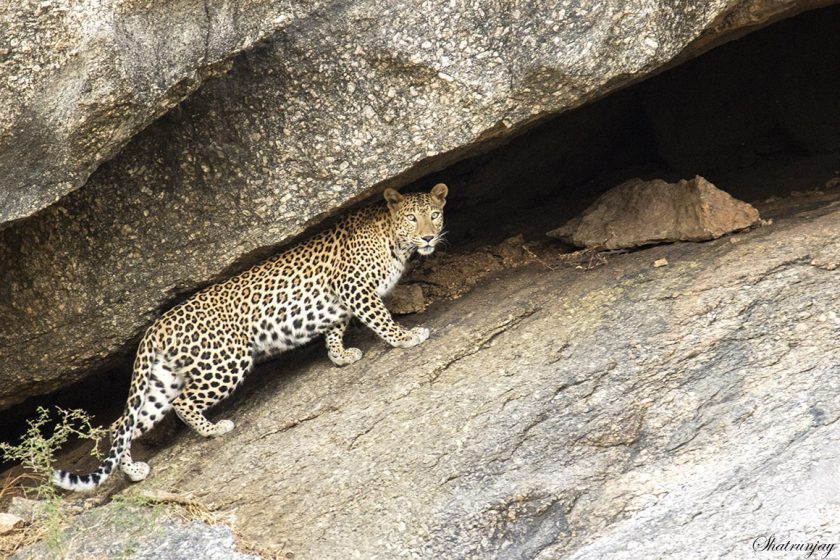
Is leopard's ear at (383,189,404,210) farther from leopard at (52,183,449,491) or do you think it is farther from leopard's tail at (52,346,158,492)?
leopard's tail at (52,346,158,492)

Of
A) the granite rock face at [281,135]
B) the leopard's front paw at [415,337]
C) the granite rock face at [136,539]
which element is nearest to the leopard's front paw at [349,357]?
the leopard's front paw at [415,337]

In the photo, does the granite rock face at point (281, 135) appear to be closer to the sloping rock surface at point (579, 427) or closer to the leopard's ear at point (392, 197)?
the leopard's ear at point (392, 197)

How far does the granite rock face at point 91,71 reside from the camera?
6699 millimetres

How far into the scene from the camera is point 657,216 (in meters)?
9.38

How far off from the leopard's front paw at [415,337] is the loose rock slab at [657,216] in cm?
181

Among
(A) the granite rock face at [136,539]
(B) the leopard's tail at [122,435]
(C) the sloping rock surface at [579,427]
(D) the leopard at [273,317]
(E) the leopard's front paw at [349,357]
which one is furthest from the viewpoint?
(E) the leopard's front paw at [349,357]

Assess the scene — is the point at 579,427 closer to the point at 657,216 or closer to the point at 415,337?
the point at 415,337

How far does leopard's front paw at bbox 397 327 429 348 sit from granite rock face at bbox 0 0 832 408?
4.45 ft

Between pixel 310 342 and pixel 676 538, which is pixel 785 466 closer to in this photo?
pixel 676 538

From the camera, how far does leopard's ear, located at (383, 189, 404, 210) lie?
944 cm

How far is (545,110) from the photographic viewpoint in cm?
802

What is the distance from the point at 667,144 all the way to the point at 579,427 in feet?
18.9

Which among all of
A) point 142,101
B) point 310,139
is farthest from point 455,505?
point 142,101

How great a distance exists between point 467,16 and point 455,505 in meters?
3.59
